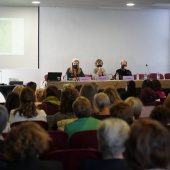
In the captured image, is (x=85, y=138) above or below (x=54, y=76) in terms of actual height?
below

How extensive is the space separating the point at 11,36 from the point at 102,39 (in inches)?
116

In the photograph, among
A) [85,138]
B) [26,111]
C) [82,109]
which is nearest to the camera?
[85,138]

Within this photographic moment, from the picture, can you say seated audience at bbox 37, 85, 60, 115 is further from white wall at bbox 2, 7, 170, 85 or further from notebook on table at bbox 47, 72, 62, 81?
white wall at bbox 2, 7, 170, 85

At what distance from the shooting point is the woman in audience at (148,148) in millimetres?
1734

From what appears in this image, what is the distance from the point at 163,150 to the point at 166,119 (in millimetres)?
1652

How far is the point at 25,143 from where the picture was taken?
2.16m

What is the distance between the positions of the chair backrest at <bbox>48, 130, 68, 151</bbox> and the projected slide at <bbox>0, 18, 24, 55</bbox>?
26.8 feet

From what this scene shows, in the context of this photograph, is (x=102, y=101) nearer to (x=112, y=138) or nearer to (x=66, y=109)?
(x=66, y=109)

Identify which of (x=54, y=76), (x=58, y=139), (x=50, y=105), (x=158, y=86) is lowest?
(x=58, y=139)

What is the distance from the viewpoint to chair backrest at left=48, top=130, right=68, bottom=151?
10.9 feet

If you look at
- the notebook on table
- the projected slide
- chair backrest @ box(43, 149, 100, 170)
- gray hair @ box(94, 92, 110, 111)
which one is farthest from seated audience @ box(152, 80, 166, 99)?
the projected slide

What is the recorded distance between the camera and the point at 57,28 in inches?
454

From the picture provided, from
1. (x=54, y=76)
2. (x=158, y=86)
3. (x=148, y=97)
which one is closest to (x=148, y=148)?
(x=148, y=97)

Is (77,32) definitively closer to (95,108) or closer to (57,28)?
(57,28)
